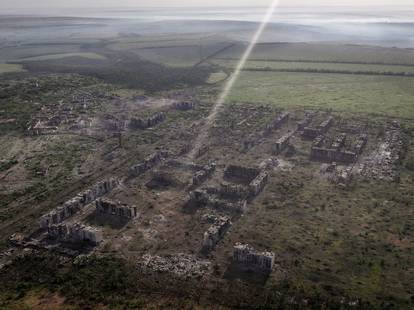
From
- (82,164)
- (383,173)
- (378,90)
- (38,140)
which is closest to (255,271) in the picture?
(383,173)

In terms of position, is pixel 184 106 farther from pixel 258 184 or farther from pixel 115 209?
pixel 115 209

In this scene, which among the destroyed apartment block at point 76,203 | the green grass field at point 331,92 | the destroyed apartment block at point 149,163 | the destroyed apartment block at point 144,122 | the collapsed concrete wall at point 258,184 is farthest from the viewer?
the green grass field at point 331,92

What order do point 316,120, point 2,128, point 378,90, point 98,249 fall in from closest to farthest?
point 98,249
point 2,128
point 316,120
point 378,90

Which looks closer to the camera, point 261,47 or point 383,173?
point 383,173

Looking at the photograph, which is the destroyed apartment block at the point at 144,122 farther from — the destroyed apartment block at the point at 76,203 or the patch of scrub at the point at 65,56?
the patch of scrub at the point at 65,56

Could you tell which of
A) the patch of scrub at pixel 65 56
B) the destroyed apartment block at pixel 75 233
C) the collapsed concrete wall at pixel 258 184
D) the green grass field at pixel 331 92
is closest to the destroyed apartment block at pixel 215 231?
the collapsed concrete wall at pixel 258 184

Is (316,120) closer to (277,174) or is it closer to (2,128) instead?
(277,174)
